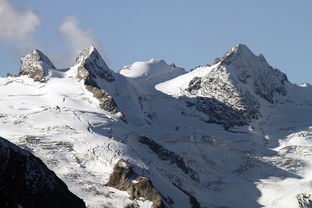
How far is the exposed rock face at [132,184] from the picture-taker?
139938 millimetres

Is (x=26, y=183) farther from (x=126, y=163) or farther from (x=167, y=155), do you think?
(x=167, y=155)

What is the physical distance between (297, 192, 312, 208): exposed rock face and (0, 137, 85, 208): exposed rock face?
92.1 m

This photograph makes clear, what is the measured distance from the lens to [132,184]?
5689 inches

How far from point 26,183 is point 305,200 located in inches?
3935

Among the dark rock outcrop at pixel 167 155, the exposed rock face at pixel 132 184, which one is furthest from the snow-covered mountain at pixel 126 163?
the exposed rock face at pixel 132 184

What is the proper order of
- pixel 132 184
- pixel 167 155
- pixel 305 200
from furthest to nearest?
pixel 167 155 < pixel 305 200 < pixel 132 184

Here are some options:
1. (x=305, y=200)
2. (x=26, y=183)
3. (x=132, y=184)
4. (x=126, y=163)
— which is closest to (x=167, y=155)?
(x=305, y=200)

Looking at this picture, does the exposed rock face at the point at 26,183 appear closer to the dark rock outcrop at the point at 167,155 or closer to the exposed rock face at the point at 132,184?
the exposed rock face at the point at 132,184

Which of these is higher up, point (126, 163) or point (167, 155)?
point (167, 155)

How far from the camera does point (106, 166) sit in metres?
153

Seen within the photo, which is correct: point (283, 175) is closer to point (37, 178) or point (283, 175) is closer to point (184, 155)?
point (184, 155)

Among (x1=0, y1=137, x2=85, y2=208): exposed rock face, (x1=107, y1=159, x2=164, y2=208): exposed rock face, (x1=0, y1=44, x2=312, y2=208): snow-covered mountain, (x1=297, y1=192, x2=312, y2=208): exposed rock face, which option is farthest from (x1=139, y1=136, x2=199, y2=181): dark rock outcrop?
(x1=0, y1=137, x2=85, y2=208): exposed rock face

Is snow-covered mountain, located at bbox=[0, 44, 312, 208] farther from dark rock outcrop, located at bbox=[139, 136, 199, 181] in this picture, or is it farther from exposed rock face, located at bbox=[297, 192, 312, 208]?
exposed rock face, located at bbox=[297, 192, 312, 208]

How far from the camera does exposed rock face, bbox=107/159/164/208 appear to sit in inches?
5509
